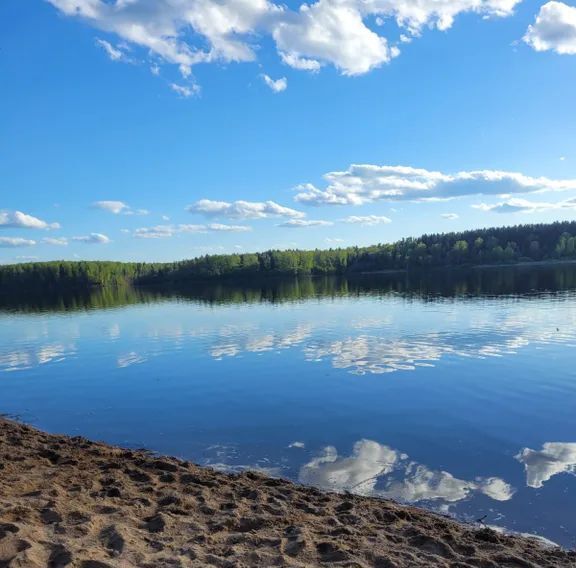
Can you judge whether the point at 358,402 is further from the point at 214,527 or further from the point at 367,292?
the point at 367,292

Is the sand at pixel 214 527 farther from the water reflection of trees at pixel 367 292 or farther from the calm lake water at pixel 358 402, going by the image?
the water reflection of trees at pixel 367 292

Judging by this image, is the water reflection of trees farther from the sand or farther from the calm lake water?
the sand

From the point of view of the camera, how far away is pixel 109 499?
1005cm

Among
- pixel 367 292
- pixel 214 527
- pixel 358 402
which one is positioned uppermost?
pixel 214 527

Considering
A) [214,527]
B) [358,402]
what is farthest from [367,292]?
[214,527]

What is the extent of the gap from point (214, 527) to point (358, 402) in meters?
11.6

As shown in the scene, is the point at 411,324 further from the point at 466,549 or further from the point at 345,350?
the point at 466,549

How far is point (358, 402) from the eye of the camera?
19531 millimetres

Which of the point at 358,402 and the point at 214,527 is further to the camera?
the point at 358,402

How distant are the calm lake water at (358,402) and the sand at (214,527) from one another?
5.85 ft

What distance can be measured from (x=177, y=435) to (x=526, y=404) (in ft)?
41.2

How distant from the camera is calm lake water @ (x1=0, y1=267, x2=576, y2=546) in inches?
485

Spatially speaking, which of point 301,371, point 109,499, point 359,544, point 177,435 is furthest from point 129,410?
point 359,544

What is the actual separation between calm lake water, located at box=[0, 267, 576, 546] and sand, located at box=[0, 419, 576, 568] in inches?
70.2
